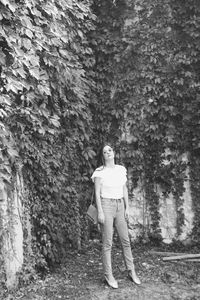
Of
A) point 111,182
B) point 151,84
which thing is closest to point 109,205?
point 111,182

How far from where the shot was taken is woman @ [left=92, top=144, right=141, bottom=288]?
393cm

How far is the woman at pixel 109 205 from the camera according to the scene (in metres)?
3.93

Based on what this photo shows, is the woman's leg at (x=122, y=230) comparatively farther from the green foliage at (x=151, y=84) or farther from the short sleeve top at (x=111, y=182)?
the green foliage at (x=151, y=84)

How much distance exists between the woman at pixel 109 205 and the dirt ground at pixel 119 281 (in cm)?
21

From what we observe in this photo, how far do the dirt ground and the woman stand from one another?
0.68ft

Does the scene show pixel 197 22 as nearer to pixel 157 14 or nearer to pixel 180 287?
pixel 157 14

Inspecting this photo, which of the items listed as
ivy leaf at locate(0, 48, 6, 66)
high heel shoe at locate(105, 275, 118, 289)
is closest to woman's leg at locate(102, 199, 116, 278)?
high heel shoe at locate(105, 275, 118, 289)

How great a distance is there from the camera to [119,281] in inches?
165

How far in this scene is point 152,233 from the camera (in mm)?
5398

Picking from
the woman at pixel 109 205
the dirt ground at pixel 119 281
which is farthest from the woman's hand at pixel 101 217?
the dirt ground at pixel 119 281

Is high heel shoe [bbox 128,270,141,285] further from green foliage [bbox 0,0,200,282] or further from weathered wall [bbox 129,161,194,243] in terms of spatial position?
weathered wall [bbox 129,161,194,243]

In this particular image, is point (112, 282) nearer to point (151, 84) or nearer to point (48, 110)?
point (48, 110)

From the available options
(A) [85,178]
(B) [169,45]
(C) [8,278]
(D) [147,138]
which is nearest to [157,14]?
(B) [169,45]

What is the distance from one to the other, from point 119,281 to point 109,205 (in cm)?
99
